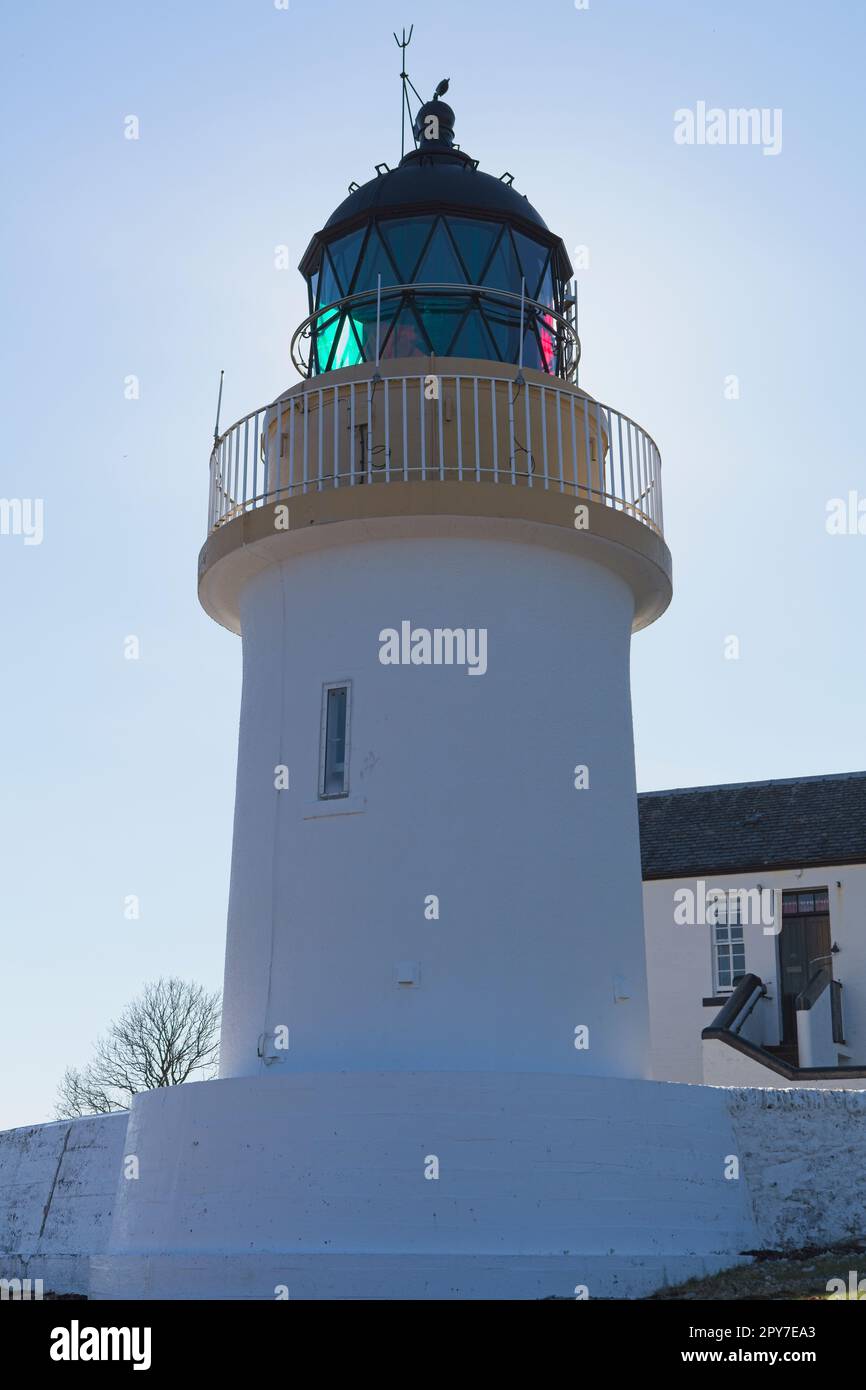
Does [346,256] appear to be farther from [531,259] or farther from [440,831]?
[440,831]

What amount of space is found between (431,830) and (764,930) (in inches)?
487

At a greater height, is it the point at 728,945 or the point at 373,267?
the point at 373,267

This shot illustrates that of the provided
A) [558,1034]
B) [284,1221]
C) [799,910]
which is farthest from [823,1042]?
[284,1221]

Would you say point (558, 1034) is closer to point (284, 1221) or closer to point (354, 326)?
point (284, 1221)

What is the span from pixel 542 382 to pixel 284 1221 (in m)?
6.93

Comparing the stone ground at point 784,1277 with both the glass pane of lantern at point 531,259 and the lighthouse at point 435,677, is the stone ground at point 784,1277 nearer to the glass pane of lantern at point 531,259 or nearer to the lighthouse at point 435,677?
the lighthouse at point 435,677

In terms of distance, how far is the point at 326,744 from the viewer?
13227 millimetres

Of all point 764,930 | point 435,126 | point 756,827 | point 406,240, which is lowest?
point 764,930

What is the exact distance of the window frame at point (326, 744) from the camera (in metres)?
13.1

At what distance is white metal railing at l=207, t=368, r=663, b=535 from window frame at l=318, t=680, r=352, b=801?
1.60 m

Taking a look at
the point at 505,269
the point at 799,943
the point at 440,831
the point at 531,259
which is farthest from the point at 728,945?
the point at 505,269

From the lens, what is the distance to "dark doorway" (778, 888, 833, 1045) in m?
23.7

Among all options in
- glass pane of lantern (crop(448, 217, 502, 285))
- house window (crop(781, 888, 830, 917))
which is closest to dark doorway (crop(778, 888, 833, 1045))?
house window (crop(781, 888, 830, 917))

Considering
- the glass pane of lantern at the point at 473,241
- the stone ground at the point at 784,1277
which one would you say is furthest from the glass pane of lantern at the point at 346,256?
the stone ground at the point at 784,1277
